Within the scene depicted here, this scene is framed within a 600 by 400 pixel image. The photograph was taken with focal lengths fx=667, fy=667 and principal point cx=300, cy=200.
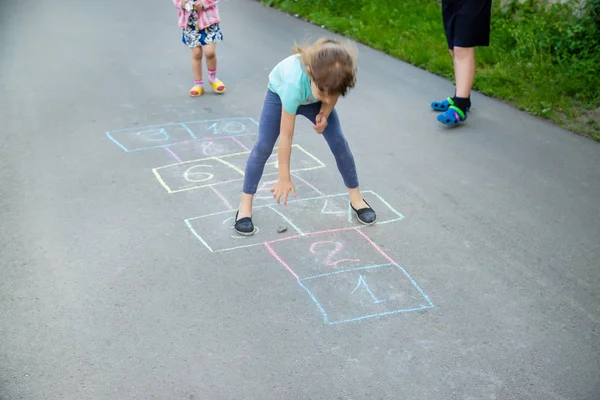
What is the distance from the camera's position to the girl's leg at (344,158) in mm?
3732

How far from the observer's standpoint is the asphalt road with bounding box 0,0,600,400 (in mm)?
2662

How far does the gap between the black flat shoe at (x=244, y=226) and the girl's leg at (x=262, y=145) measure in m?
0.04

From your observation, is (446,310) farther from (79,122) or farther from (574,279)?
(79,122)

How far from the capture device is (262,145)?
370 centimetres

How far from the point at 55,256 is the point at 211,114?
2.45m

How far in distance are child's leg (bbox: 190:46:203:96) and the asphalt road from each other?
114 millimetres

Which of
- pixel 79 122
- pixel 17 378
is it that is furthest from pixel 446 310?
pixel 79 122

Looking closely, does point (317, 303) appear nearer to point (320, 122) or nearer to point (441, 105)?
point (320, 122)

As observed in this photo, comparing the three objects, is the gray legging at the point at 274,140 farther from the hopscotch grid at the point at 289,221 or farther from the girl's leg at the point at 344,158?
the hopscotch grid at the point at 289,221

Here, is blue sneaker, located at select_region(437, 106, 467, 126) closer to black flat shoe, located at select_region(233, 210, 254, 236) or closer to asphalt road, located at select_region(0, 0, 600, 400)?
asphalt road, located at select_region(0, 0, 600, 400)

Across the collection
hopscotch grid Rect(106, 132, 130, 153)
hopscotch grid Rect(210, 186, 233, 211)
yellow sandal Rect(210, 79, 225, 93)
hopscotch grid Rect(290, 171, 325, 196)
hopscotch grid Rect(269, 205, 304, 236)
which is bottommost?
hopscotch grid Rect(106, 132, 130, 153)

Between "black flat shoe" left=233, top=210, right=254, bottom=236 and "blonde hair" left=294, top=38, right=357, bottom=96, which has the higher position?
"blonde hair" left=294, top=38, right=357, bottom=96

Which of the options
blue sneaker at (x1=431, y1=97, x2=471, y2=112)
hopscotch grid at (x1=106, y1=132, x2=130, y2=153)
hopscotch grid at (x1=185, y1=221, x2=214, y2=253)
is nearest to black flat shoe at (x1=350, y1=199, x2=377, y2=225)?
hopscotch grid at (x1=185, y1=221, x2=214, y2=253)

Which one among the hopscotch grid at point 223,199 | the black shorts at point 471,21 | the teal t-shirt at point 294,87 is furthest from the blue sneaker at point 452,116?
the teal t-shirt at point 294,87
